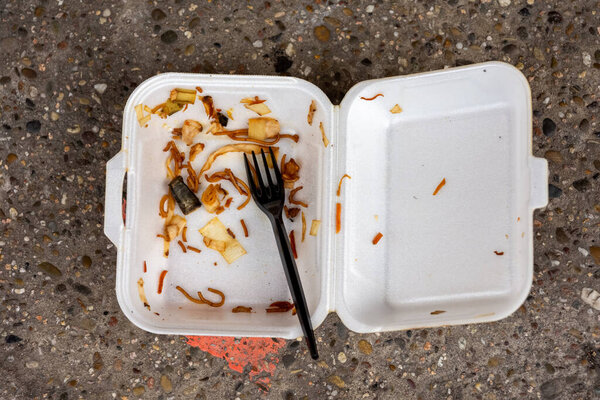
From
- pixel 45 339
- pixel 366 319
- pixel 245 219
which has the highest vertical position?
pixel 245 219

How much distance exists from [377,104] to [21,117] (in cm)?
86

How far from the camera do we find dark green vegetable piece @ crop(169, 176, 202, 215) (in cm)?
103

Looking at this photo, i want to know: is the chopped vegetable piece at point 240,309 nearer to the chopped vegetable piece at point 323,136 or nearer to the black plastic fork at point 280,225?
the black plastic fork at point 280,225

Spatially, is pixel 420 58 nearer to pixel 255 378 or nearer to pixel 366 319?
pixel 366 319

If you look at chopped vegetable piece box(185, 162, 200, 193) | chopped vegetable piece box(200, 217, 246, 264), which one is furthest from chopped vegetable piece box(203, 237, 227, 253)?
chopped vegetable piece box(185, 162, 200, 193)

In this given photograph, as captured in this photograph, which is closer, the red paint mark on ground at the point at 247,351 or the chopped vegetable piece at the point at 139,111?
the chopped vegetable piece at the point at 139,111

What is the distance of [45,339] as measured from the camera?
1.20 m

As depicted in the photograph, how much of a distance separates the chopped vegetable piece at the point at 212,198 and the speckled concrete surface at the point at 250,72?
11.6 inches

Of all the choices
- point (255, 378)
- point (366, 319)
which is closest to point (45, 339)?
point (255, 378)

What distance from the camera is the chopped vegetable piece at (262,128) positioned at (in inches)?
41.1

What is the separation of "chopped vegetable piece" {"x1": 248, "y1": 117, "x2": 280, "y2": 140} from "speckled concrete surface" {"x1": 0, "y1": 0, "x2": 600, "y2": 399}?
0.19 metres

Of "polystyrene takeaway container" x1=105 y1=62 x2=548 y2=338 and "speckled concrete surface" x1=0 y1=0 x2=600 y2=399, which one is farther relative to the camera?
"speckled concrete surface" x1=0 y1=0 x2=600 y2=399

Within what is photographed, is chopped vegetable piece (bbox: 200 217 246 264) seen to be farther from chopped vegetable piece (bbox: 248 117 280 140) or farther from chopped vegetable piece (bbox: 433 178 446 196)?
chopped vegetable piece (bbox: 433 178 446 196)

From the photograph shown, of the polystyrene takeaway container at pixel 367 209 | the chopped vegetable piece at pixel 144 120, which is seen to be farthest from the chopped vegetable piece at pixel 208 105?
the chopped vegetable piece at pixel 144 120
